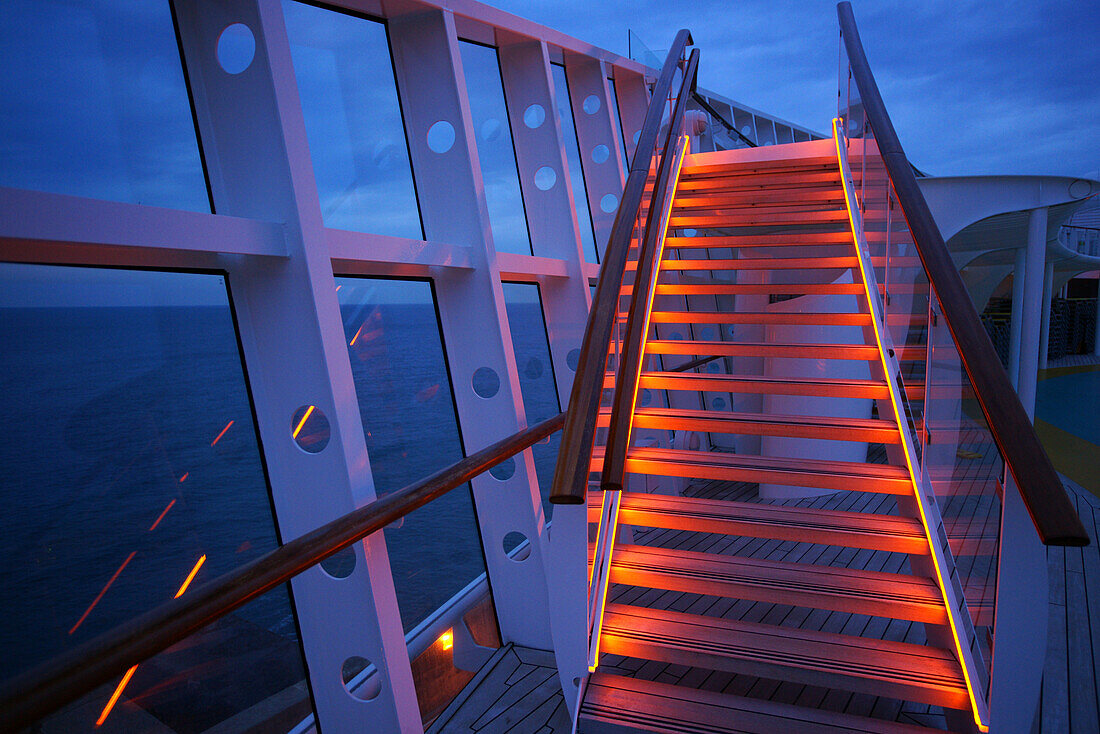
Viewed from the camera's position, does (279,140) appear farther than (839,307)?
No

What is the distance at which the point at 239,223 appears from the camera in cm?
233

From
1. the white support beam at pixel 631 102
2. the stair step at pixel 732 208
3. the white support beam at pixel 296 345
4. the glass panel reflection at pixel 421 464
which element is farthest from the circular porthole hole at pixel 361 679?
the white support beam at pixel 631 102

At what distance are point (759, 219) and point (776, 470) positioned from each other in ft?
7.96

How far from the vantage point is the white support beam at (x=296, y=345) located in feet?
8.22

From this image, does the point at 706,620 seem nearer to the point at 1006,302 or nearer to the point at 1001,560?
the point at 1001,560

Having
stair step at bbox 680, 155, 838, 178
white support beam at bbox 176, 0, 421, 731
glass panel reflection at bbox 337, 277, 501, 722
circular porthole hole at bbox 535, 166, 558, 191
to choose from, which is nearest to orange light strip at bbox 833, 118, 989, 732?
stair step at bbox 680, 155, 838, 178

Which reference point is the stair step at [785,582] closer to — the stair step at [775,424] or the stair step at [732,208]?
the stair step at [775,424]

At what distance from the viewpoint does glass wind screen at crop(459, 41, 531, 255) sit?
191 inches

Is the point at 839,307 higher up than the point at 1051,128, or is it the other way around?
the point at 1051,128

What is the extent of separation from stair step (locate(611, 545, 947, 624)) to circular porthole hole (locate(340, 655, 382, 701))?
1.26 metres

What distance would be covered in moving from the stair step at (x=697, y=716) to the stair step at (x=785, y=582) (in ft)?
1.22

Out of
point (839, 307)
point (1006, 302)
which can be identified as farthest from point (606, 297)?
point (1006, 302)

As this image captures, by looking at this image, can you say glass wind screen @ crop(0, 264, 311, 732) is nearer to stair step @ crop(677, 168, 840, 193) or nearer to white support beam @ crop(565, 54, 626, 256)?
stair step @ crop(677, 168, 840, 193)

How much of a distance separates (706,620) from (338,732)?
5.54 ft
